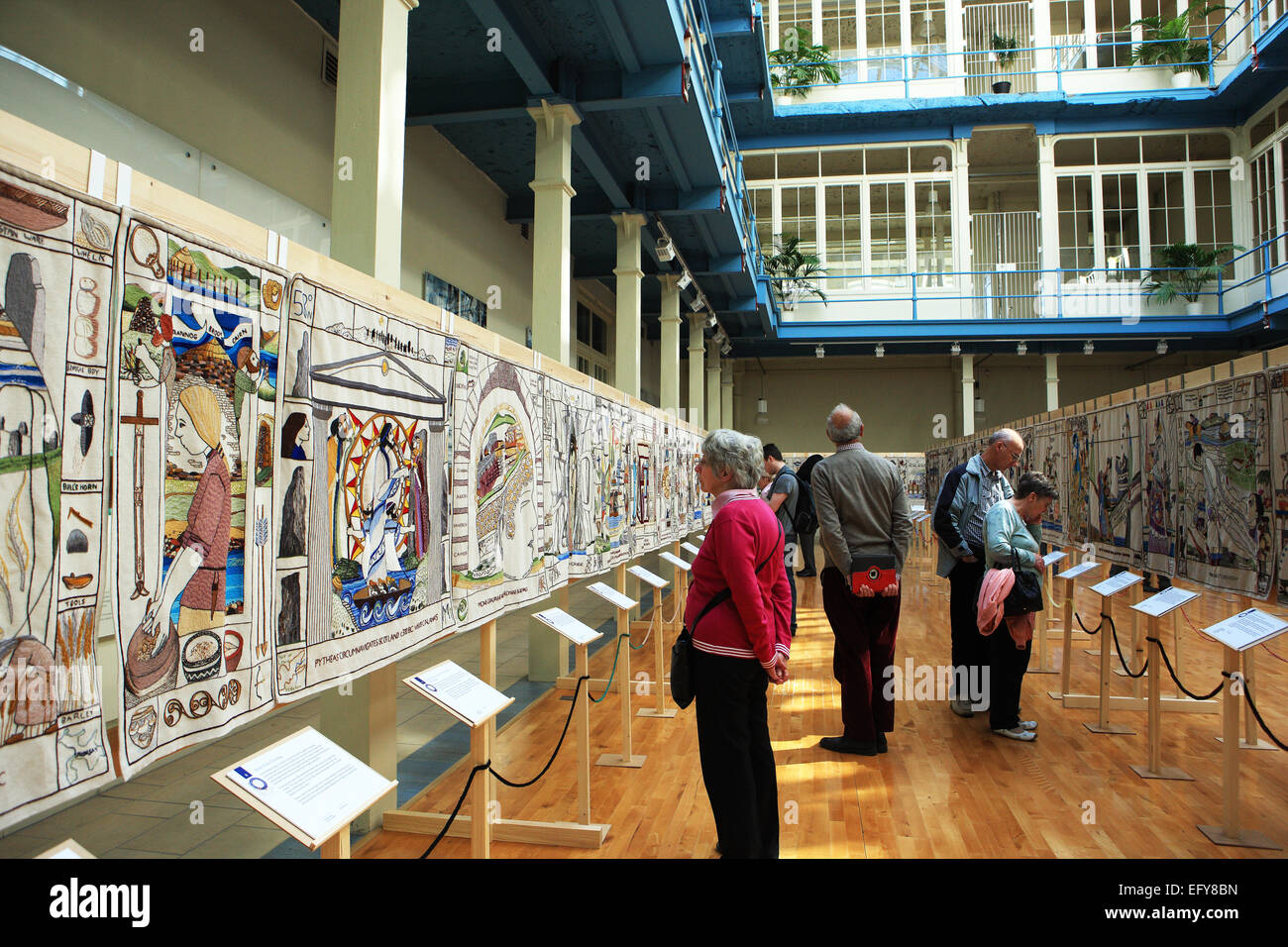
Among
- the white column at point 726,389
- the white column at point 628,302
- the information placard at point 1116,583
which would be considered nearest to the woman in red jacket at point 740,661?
the information placard at point 1116,583

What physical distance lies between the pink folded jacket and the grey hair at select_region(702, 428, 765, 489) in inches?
86.4

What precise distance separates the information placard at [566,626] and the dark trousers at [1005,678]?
110 inches

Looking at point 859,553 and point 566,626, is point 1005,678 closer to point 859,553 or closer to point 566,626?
point 859,553

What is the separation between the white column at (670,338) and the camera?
1170cm

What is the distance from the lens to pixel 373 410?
8.27 ft

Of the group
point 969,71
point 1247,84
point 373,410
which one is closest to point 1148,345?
point 1247,84

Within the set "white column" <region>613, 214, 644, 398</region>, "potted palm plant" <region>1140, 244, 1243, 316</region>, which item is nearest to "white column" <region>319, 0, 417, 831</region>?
"white column" <region>613, 214, 644, 398</region>

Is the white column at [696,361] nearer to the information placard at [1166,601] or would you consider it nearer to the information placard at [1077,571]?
the information placard at [1077,571]

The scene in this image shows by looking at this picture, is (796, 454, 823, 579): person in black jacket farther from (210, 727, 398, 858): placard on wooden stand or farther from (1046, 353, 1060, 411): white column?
(1046, 353, 1060, 411): white column

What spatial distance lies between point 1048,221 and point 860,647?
1795 centimetres

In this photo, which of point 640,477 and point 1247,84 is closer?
point 640,477

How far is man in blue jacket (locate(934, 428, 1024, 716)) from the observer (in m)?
5.03
